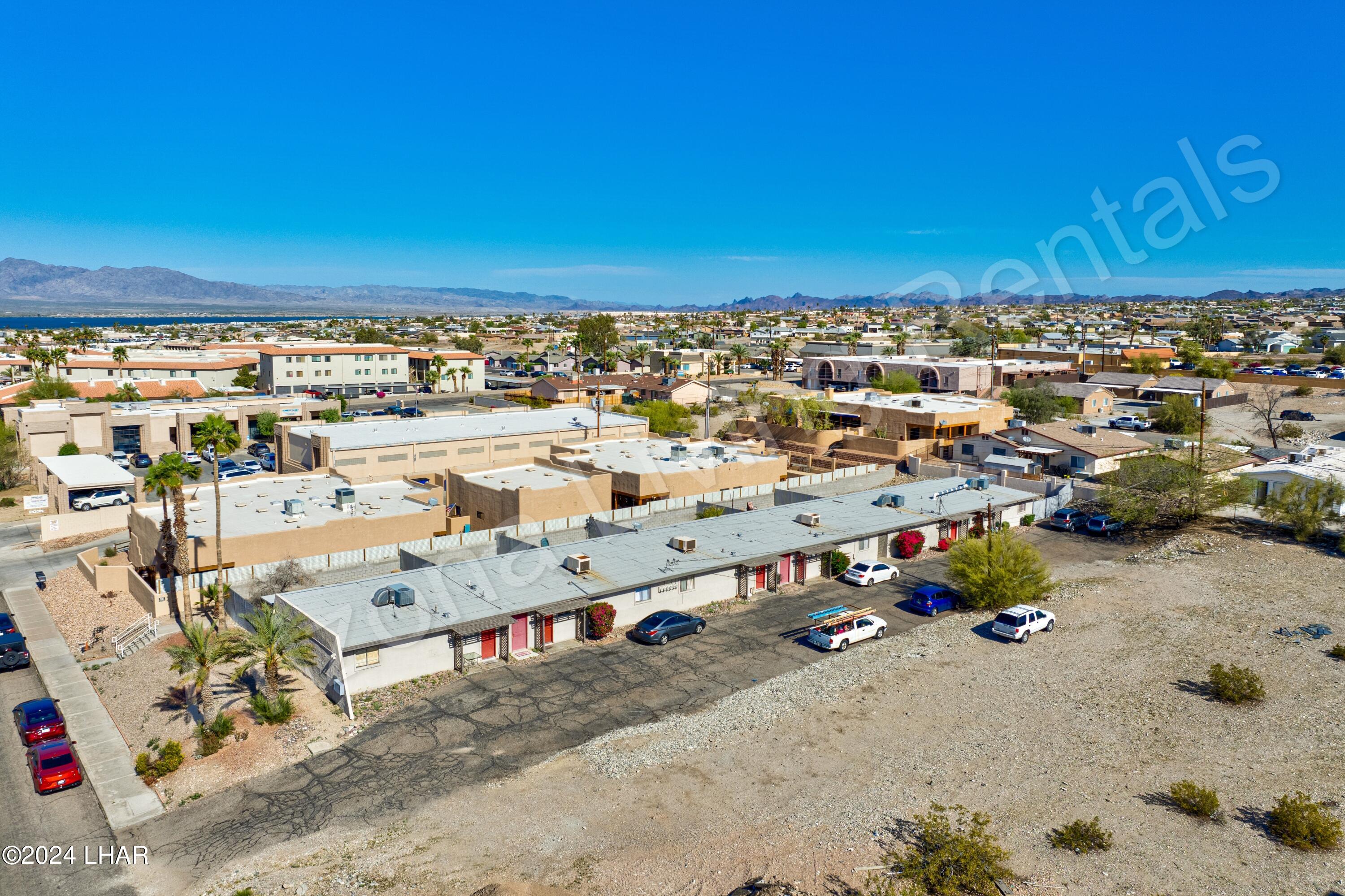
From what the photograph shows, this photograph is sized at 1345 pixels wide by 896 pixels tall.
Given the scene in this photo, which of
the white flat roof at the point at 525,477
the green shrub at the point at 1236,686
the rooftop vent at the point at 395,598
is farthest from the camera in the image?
the white flat roof at the point at 525,477

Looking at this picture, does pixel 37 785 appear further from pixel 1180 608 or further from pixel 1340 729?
pixel 1180 608

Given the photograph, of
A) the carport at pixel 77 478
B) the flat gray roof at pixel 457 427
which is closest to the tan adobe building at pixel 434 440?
the flat gray roof at pixel 457 427

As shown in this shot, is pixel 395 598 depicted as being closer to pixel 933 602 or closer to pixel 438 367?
pixel 933 602

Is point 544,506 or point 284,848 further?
point 544,506

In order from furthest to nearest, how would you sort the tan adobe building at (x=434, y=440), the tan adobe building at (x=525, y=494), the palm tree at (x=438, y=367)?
the palm tree at (x=438, y=367) → the tan adobe building at (x=434, y=440) → the tan adobe building at (x=525, y=494)

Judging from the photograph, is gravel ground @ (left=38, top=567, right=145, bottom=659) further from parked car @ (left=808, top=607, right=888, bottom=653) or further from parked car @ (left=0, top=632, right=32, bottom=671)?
parked car @ (left=808, top=607, right=888, bottom=653)

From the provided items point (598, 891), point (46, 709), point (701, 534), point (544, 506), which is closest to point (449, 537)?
point (544, 506)

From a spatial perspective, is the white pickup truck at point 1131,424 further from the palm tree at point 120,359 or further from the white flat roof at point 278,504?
the palm tree at point 120,359
